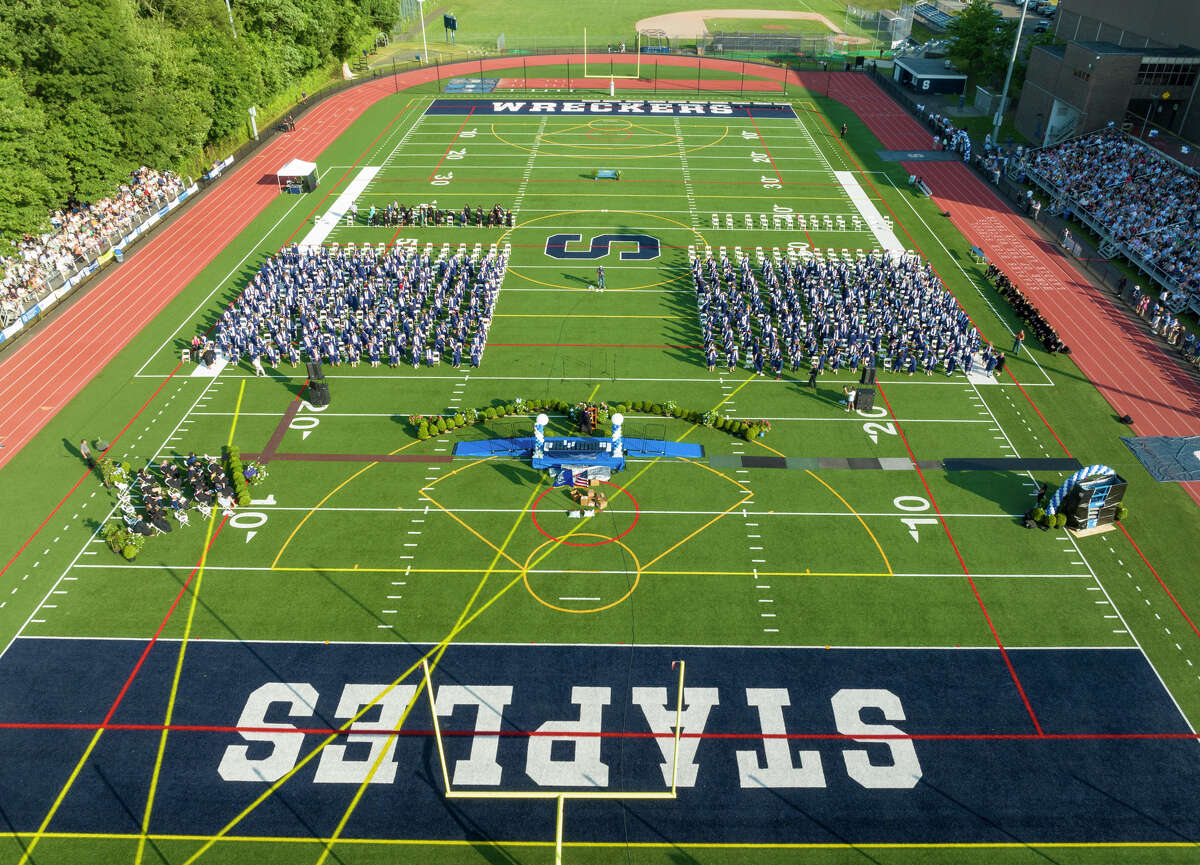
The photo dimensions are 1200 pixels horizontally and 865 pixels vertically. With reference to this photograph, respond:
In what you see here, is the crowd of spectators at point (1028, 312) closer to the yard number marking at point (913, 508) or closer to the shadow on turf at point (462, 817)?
the yard number marking at point (913, 508)

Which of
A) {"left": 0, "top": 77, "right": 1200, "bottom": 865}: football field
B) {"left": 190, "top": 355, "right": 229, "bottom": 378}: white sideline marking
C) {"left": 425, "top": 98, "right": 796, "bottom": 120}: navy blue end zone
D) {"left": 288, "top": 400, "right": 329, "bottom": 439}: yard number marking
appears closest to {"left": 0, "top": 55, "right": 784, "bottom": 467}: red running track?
{"left": 0, "top": 77, "right": 1200, "bottom": 865}: football field

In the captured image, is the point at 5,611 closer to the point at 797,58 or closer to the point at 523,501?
the point at 523,501

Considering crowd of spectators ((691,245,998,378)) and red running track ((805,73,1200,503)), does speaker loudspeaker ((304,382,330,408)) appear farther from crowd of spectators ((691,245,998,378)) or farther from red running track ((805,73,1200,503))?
red running track ((805,73,1200,503))

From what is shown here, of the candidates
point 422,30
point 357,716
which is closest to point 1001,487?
point 357,716

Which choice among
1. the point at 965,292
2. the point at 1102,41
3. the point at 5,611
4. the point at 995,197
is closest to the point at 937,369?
the point at 965,292

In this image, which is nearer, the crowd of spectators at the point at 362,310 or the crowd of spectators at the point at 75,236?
the crowd of spectators at the point at 362,310

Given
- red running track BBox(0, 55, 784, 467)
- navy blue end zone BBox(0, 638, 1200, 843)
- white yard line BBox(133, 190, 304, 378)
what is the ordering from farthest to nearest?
1. white yard line BBox(133, 190, 304, 378)
2. red running track BBox(0, 55, 784, 467)
3. navy blue end zone BBox(0, 638, 1200, 843)

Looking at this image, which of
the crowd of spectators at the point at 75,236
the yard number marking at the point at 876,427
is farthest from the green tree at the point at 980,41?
the crowd of spectators at the point at 75,236
